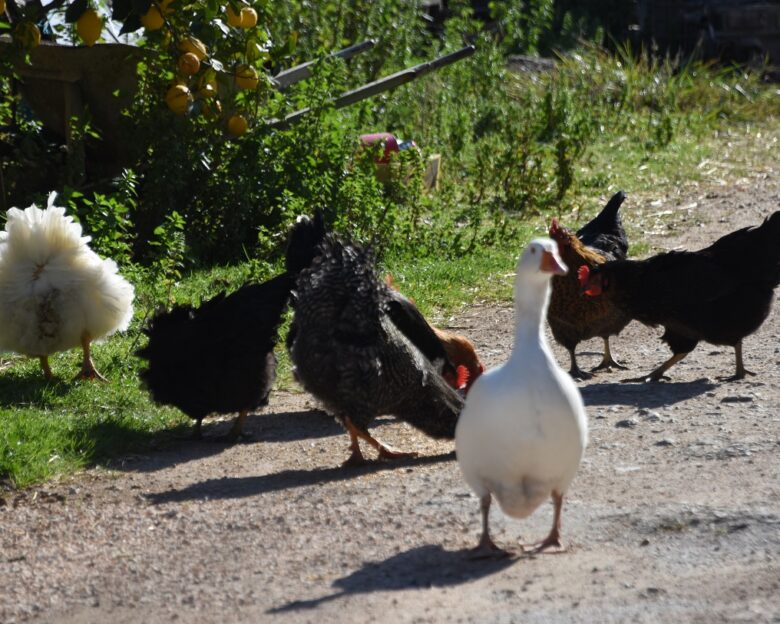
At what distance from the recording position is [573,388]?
4.39m

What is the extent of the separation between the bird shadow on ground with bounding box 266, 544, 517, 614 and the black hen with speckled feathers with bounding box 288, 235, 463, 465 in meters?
1.36

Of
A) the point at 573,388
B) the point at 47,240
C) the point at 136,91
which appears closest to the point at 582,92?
the point at 136,91

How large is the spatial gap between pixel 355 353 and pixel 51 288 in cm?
220

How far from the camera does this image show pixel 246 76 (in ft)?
26.7

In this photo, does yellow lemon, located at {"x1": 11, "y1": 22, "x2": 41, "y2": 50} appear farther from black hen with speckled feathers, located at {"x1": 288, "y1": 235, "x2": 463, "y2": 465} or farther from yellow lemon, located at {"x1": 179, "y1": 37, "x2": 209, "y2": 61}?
black hen with speckled feathers, located at {"x1": 288, "y1": 235, "x2": 463, "y2": 465}

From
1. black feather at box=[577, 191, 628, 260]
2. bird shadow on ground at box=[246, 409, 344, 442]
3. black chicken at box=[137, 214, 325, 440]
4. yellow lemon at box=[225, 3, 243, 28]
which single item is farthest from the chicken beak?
black feather at box=[577, 191, 628, 260]

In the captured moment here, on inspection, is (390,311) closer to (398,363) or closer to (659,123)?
(398,363)

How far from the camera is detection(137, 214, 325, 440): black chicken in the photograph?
20.6 feet

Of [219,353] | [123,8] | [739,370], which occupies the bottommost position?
[739,370]

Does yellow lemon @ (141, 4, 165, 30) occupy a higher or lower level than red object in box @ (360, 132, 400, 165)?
higher

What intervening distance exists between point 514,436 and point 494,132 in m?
11.0

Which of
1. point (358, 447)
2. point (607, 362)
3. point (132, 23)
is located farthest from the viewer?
point (607, 362)

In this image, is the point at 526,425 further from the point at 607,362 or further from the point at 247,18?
the point at 247,18

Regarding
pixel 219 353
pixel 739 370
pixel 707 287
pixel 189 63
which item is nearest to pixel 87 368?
pixel 219 353
